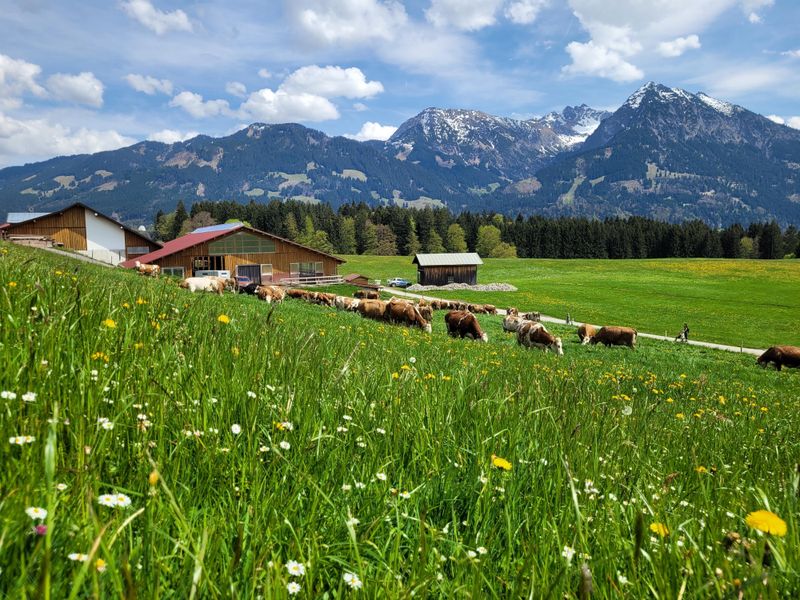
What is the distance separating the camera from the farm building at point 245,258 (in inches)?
2598

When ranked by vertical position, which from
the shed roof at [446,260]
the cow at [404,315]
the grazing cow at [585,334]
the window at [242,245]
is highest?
the window at [242,245]

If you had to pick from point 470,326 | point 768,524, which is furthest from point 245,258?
point 768,524

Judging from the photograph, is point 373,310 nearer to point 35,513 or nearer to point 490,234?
point 35,513

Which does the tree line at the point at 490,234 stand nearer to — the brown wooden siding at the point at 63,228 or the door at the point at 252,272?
the door at the point at 252,272

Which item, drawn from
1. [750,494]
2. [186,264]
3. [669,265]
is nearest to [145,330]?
[750,494]

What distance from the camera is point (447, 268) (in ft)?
281

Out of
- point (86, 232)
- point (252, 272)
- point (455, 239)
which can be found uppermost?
point (455, 239)

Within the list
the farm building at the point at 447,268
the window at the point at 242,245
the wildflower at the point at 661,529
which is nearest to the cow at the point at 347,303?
the wildflower at the point at 661,529

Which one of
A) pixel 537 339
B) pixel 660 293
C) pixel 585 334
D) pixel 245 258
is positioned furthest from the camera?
pixel 660 293

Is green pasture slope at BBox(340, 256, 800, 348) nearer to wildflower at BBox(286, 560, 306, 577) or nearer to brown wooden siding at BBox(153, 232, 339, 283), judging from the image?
brown wooden siding at BBox(153, 232, 339, 283)

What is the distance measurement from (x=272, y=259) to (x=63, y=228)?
2887 centimetres

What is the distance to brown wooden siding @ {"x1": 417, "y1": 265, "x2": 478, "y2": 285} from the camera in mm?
85000

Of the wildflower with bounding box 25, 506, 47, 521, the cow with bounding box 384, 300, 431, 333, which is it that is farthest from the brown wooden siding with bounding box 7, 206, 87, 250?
the wildflower with bounding box 25, 506, 47, 521

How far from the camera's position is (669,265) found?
108250mm
